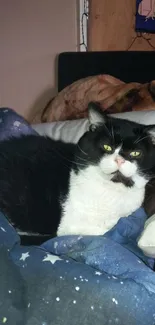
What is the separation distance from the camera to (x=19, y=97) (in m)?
2.85

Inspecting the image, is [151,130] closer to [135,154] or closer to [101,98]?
[135,154]

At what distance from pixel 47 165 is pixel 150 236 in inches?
15.9

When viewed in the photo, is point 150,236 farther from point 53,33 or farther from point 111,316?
point 53,33

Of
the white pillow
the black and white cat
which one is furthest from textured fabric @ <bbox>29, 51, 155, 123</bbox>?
the black and white cat

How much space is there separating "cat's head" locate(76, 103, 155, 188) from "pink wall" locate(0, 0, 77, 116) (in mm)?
1652

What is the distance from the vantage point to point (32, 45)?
2.72 m

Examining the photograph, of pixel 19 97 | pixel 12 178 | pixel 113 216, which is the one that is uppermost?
pixel 12 178

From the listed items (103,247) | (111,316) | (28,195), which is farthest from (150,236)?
(28,195)

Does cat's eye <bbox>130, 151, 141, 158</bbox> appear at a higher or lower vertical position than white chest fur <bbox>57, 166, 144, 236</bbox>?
higher

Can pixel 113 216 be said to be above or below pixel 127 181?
below

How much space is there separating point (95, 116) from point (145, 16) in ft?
5.34

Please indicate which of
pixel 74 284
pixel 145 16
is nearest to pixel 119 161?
pixel 74 284

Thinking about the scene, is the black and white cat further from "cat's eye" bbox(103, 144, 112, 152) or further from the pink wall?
the pink wall

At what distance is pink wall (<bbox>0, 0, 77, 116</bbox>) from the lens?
264 centimetres
